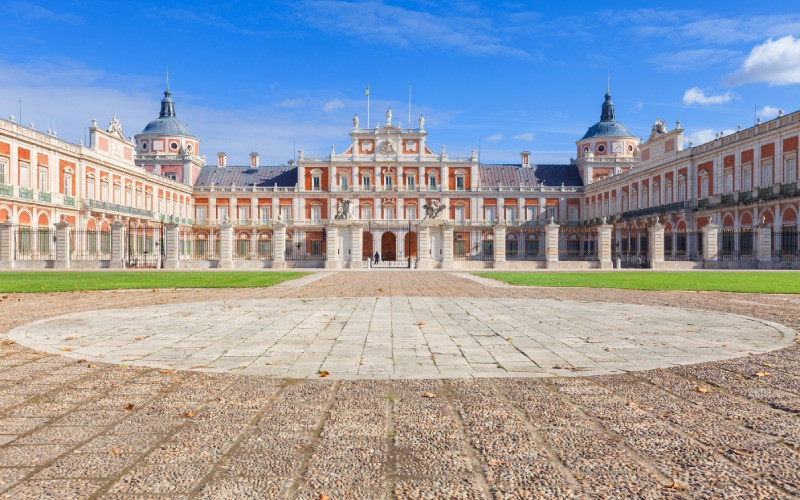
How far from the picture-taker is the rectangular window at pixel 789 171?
34.3 meters

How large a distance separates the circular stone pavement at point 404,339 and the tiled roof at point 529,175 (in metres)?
57.5

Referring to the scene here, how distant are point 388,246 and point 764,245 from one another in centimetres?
3694

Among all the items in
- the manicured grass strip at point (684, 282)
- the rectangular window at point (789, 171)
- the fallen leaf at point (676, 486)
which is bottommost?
the manicured grass strip at point (684, 282)

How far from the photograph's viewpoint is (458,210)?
6494cm

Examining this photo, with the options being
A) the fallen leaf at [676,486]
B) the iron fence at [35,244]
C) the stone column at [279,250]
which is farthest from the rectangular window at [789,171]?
the iron fence at [35,244]

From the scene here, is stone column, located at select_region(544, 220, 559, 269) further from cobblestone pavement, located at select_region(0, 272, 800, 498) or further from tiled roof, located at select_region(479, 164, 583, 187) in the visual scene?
cobblestone pavement, located at select_region(0, 272, 800, 498)

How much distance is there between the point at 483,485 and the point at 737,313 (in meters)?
9.19

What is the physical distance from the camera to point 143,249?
45906mm

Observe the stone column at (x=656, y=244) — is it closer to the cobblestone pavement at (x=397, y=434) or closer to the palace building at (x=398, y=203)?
the palace building at (x=398, y=203)

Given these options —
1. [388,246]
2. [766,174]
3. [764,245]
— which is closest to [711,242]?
[764,245]

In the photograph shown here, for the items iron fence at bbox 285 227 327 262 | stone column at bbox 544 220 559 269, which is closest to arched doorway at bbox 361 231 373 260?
iron fence at bbox 285 227 327 262

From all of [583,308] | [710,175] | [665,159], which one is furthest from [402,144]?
[583,308]

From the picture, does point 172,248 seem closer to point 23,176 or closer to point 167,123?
point 23,176

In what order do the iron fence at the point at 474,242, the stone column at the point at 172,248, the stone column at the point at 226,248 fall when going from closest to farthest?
the stone column at the point at 172,248 → the stone column at the point at 226,248 → the iron fence at the point at 474,242
